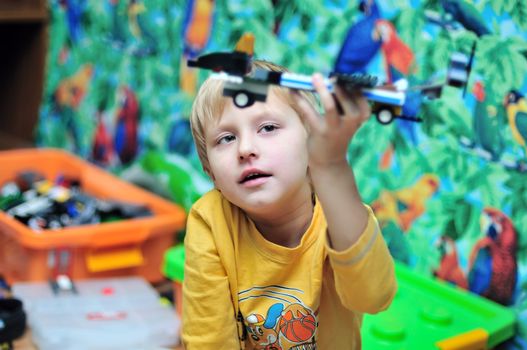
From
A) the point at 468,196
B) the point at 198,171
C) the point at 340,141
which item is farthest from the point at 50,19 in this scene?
the point at 340,141

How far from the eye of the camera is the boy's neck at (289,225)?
82 cm

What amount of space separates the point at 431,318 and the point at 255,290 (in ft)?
1.14

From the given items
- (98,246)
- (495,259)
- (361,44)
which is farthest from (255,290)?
(98,246)

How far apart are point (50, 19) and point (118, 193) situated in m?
0.65

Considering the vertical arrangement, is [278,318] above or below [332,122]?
below

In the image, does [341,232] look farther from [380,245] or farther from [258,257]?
[258,257]

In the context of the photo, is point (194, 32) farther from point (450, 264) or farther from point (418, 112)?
point (450, 264)

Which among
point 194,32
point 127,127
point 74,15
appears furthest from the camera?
point 74,15

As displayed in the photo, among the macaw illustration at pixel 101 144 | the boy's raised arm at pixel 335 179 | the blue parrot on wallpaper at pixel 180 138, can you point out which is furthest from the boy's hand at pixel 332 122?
the macaw illustration at pixel 101 144

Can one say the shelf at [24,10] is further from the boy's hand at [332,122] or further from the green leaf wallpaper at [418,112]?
the boy's hand at [332,122]

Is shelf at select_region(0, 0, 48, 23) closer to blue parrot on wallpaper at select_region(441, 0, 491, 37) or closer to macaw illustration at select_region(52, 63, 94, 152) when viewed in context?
macaw illustration at select_region(52, 63, 94, 152)

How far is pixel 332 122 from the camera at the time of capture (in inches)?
23.6

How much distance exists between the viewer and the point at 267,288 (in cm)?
81

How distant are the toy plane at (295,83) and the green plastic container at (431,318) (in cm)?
47
